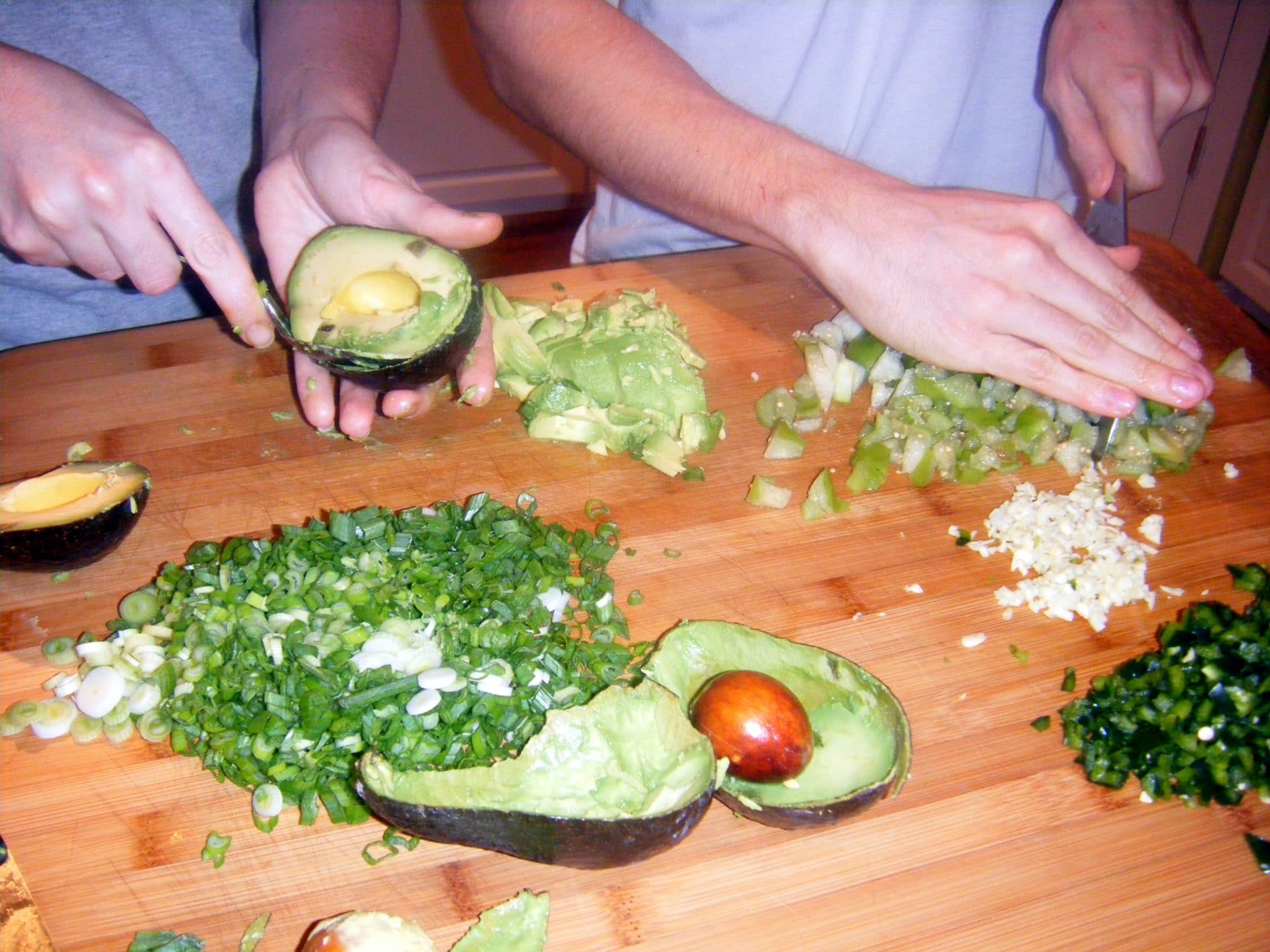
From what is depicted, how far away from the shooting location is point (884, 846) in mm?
1297

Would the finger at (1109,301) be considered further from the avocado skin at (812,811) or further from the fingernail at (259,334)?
the fingernail at (259,334)

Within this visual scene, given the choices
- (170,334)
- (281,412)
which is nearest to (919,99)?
(281,412)

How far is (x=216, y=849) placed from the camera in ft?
4.15

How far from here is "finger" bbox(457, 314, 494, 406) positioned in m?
1.85

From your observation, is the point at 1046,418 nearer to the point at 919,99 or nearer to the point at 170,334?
the point at 919,99

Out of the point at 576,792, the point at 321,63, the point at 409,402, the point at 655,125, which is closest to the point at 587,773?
the point at 576,792

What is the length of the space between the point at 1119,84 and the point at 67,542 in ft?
6.65

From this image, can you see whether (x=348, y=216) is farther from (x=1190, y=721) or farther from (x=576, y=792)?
(x=1190, y=721)

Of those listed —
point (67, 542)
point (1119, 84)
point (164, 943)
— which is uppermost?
point (1119, 84)

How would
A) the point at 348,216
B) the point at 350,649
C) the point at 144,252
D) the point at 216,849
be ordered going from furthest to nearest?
the point at 348,216 → the point at 144,252 → the point at 350,649 → the point at 216,849

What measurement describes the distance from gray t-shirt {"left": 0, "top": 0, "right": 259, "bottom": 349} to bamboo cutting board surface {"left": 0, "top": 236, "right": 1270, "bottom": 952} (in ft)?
0.46

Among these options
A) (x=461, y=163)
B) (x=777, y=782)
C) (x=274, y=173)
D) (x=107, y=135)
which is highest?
(x=107, y=135)

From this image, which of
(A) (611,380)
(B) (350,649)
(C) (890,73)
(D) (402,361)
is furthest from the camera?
(C) (890,73)

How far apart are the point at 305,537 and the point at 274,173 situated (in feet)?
2.28
